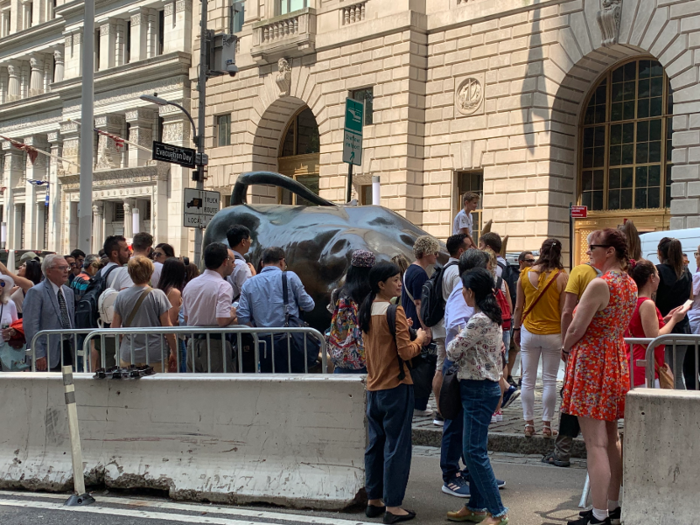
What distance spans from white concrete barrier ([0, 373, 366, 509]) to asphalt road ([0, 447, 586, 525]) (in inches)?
5.5

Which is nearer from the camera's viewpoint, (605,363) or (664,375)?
(605,363)

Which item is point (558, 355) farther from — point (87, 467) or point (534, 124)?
point (534, 124)

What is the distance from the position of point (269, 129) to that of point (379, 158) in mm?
6717

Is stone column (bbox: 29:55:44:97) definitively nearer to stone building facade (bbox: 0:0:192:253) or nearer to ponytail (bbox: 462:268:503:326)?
stone building facade (bbox: 0:0:192:253)

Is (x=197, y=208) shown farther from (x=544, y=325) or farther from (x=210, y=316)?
(x=544, y=325)

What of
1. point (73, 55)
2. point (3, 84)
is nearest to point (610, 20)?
point (73, 55)

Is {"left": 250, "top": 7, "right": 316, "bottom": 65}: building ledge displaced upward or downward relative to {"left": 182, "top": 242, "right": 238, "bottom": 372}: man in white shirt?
upward

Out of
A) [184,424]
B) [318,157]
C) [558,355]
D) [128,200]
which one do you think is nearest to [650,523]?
[558,355]

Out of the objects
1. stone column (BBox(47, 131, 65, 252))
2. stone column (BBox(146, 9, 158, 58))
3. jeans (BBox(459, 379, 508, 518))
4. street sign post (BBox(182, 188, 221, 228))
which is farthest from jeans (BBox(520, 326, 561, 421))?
stone column (BBox(47, 131, 65, 252))

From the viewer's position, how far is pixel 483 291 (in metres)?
5.03

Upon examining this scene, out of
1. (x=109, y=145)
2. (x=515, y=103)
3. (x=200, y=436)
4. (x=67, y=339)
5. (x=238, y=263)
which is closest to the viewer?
(x=200, y=436)

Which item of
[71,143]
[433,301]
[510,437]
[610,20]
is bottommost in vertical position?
[510,437]

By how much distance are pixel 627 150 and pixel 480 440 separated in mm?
19004

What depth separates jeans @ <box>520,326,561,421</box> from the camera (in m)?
7.21
